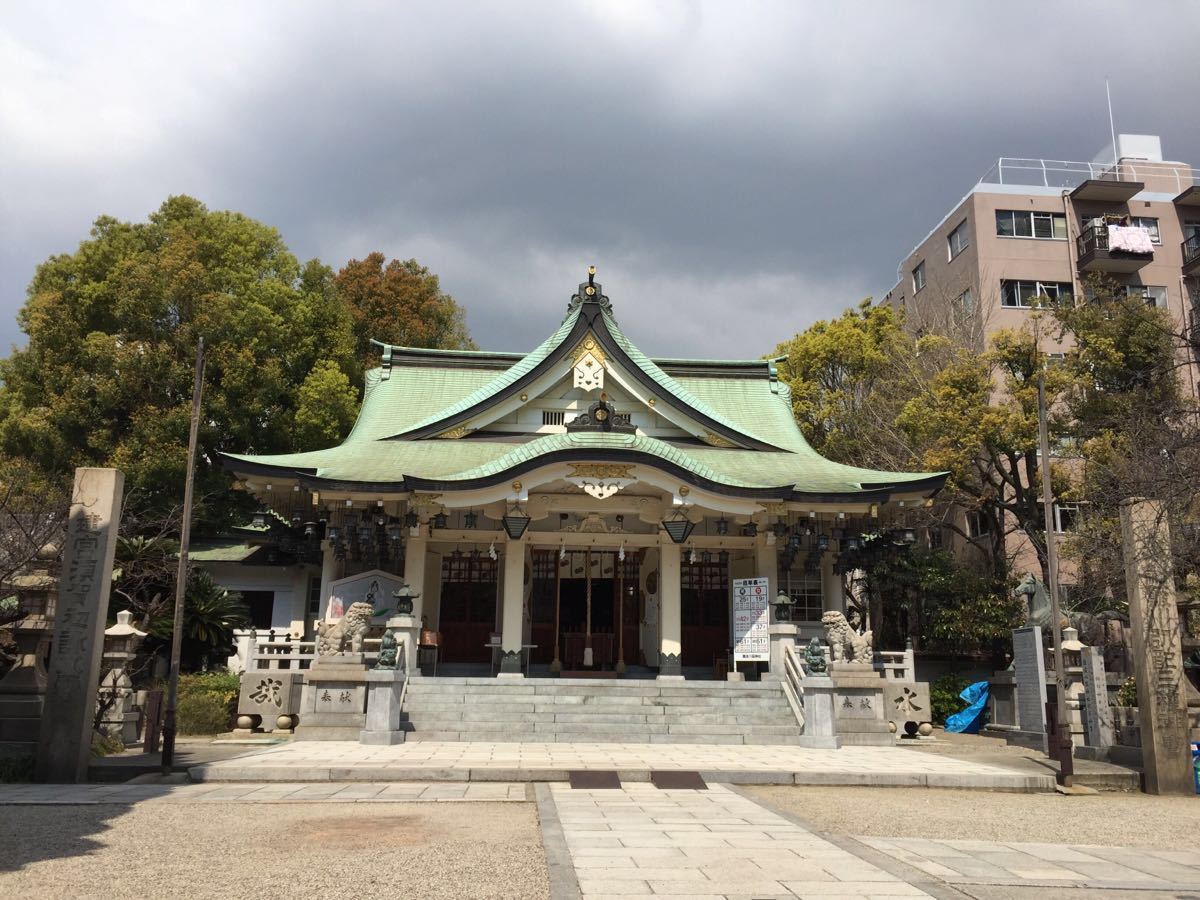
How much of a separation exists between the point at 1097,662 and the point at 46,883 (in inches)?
598

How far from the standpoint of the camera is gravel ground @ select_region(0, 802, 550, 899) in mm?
5922

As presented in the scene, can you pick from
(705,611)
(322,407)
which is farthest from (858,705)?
(322,407)

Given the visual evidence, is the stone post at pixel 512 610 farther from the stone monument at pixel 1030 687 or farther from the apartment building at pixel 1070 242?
the apartment building at pixel 1070 242

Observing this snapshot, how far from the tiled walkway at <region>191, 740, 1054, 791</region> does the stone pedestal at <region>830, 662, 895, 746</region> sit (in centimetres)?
93

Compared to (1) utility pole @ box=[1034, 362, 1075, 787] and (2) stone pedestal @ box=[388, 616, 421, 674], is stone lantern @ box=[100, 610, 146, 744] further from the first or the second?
(1) utility pole @ box=[1034, 362, 1075, 787]

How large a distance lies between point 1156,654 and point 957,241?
2674 cm

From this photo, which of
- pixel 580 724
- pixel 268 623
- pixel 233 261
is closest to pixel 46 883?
pixel 580 724

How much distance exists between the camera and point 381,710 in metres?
14.5

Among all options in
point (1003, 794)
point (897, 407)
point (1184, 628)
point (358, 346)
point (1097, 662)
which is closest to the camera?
point (1003, 794)

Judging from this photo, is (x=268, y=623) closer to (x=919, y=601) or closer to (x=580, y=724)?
(x=580, y=724)

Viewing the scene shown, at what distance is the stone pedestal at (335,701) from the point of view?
1515 centimetres

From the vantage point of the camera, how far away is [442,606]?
20.8 meters

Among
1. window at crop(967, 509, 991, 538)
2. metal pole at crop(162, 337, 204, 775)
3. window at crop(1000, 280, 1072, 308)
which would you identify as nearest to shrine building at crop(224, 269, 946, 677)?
metal pole at crop(162, 337, 204, 775)

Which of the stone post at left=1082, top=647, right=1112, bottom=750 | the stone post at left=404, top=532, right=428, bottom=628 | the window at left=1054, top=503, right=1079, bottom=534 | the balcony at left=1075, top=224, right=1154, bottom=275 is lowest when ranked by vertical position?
the stone post at left=1082, top=647, right=1112, bottom=750
